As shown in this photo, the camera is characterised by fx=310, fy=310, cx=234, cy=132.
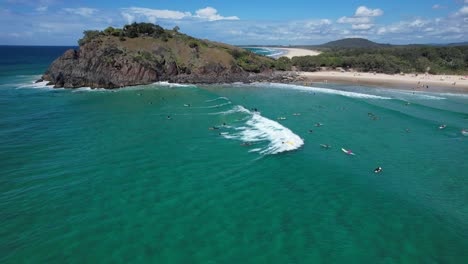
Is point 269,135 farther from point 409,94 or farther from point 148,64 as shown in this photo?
point 148,64

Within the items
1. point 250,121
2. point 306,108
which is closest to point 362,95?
point 306,108

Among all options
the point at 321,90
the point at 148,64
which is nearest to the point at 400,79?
the point at 321,90

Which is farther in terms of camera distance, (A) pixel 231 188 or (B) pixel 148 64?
(B) pixel 148 64

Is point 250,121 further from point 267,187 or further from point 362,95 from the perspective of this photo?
point 362,95

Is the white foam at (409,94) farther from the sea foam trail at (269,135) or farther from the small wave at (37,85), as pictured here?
the small wave at (37,85)

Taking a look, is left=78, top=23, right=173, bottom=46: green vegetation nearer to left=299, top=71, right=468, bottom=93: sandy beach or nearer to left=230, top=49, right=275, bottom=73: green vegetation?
left=230, top=49, right=275, bottom=73: green vegetation

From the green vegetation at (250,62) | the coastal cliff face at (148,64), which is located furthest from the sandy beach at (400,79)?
the coastal cliff face at (148,64)
